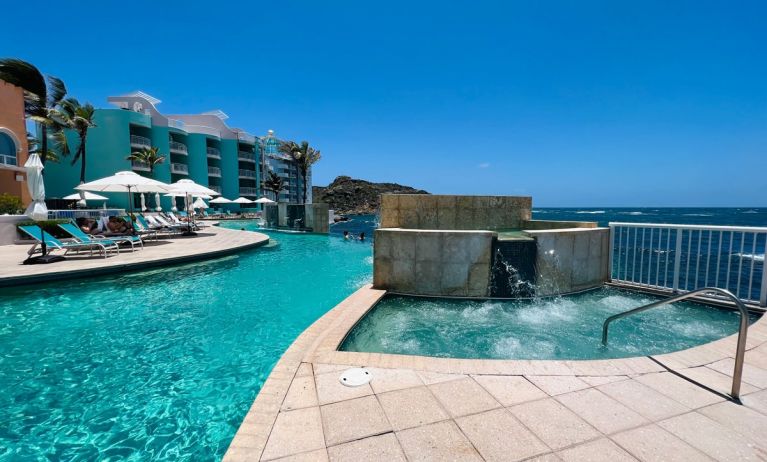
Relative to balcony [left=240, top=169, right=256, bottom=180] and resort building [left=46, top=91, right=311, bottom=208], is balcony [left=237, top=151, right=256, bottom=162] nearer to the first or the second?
resort building [left=46, top=91, right=311, bottom=208]

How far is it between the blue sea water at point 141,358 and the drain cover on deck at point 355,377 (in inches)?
46.0

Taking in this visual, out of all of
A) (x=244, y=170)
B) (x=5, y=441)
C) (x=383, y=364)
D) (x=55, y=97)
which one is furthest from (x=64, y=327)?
(x=244, y=170)

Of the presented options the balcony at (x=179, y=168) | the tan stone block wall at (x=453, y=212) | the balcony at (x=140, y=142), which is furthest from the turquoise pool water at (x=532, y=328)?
the balcony at (x=179, y=168)

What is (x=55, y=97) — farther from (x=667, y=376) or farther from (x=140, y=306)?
(x=667, y=376)

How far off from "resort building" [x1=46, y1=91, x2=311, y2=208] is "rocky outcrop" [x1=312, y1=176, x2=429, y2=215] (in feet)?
169

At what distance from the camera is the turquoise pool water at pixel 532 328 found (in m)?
4.53

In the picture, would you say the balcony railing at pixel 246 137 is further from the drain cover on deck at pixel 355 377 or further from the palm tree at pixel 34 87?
the drain cover on deck at pixel 355 377

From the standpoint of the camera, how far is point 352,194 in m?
120

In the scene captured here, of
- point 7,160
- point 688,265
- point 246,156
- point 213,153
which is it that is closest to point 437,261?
point 688,265

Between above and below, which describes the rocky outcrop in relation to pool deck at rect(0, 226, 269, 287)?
above

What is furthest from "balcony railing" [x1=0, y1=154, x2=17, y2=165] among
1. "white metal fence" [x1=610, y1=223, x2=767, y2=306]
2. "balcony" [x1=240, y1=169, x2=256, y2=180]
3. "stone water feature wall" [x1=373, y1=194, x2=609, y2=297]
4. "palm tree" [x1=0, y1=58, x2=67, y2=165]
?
"balcony" [x1=240, y1=169, x2=256, y2=180]

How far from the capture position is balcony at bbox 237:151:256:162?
172ft

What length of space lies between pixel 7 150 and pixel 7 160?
1024 mm

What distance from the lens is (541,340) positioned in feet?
15.7
